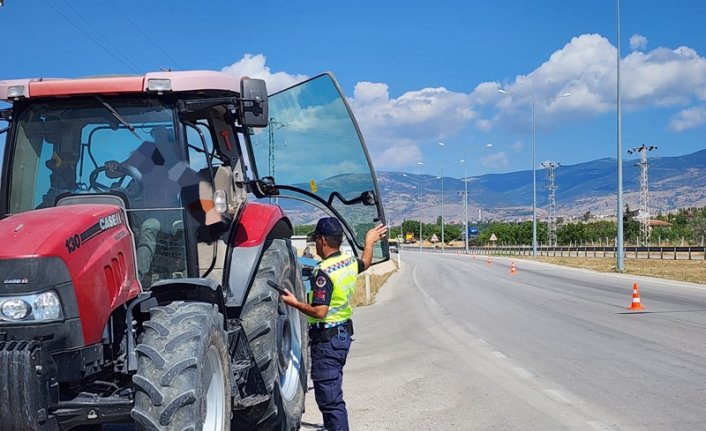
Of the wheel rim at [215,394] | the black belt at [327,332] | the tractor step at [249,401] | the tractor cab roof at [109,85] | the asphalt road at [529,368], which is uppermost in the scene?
the tractor cab roof at [109,85]

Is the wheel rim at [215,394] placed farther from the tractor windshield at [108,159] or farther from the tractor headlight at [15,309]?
the tractor headlight at [15,309]

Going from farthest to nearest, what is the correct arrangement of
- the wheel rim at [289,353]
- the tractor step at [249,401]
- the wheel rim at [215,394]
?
the wheel rim at [289,353], the tractor step at [249,401], the wheel rim at [215,394]

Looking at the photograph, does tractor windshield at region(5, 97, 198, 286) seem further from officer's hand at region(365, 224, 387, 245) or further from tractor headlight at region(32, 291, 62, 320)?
officer's hand at region(365, 224, 387, 245)

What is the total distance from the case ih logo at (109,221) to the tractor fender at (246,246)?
1.07 metres

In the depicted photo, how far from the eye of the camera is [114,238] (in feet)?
16.3

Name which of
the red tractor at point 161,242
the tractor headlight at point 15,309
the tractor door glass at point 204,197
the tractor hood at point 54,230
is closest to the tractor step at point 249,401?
the red tractor at point 161,242

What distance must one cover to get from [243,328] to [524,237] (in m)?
129

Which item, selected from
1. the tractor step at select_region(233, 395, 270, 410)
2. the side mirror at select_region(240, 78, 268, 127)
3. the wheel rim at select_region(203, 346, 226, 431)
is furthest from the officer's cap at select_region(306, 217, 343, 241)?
the wheel rim at select_region(203, 346, 226, 431)

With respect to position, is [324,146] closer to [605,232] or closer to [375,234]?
[375,234]

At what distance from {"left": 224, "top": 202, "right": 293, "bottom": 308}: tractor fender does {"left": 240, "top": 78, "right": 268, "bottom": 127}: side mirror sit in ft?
3.17

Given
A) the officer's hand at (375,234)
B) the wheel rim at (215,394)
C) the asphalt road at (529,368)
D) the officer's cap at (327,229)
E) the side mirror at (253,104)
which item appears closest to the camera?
the wheel rim at (215,394)

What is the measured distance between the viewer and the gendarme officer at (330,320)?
576 centimetres

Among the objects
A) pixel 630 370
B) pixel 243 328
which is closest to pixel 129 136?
pixel 243 328

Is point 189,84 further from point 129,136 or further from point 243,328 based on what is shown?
point 243,328
